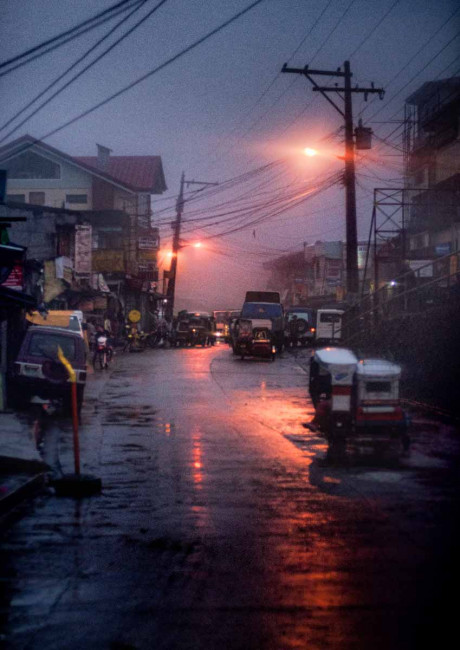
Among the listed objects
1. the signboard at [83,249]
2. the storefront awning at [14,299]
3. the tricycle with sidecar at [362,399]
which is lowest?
the tricycle with sidecar at [362,399]

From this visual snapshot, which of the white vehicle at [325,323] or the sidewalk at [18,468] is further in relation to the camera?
the white vehicle at [325,323]

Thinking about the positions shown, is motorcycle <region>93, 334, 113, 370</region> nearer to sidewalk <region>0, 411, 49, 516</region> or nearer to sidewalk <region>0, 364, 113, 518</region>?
sidewalk <region>0, 364, 113, 518</region>

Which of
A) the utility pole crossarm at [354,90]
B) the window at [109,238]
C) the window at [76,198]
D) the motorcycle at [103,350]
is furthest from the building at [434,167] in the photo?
the window at [76,198]

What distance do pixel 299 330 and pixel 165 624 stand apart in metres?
47.4

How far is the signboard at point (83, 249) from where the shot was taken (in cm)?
4350

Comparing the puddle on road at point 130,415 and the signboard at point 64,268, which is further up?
the signboard at point 64,268

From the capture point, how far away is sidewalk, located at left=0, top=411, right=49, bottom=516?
1015 centimetres

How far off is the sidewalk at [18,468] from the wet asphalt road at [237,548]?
34 centimetres

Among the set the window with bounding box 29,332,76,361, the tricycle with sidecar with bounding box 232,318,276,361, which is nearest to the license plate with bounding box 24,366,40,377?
the window with bounding box 29,332,76,361

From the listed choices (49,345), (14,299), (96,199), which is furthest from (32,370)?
(96,199)

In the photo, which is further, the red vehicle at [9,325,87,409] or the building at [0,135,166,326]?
the building at [0,135,166,326]

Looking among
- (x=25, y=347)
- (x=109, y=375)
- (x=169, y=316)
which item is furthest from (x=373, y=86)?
A: (x=169, y=316)

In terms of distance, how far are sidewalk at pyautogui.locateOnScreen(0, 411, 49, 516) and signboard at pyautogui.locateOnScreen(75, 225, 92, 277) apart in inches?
1089

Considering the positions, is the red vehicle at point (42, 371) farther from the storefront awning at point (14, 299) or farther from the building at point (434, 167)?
the building at point (434, 167)
